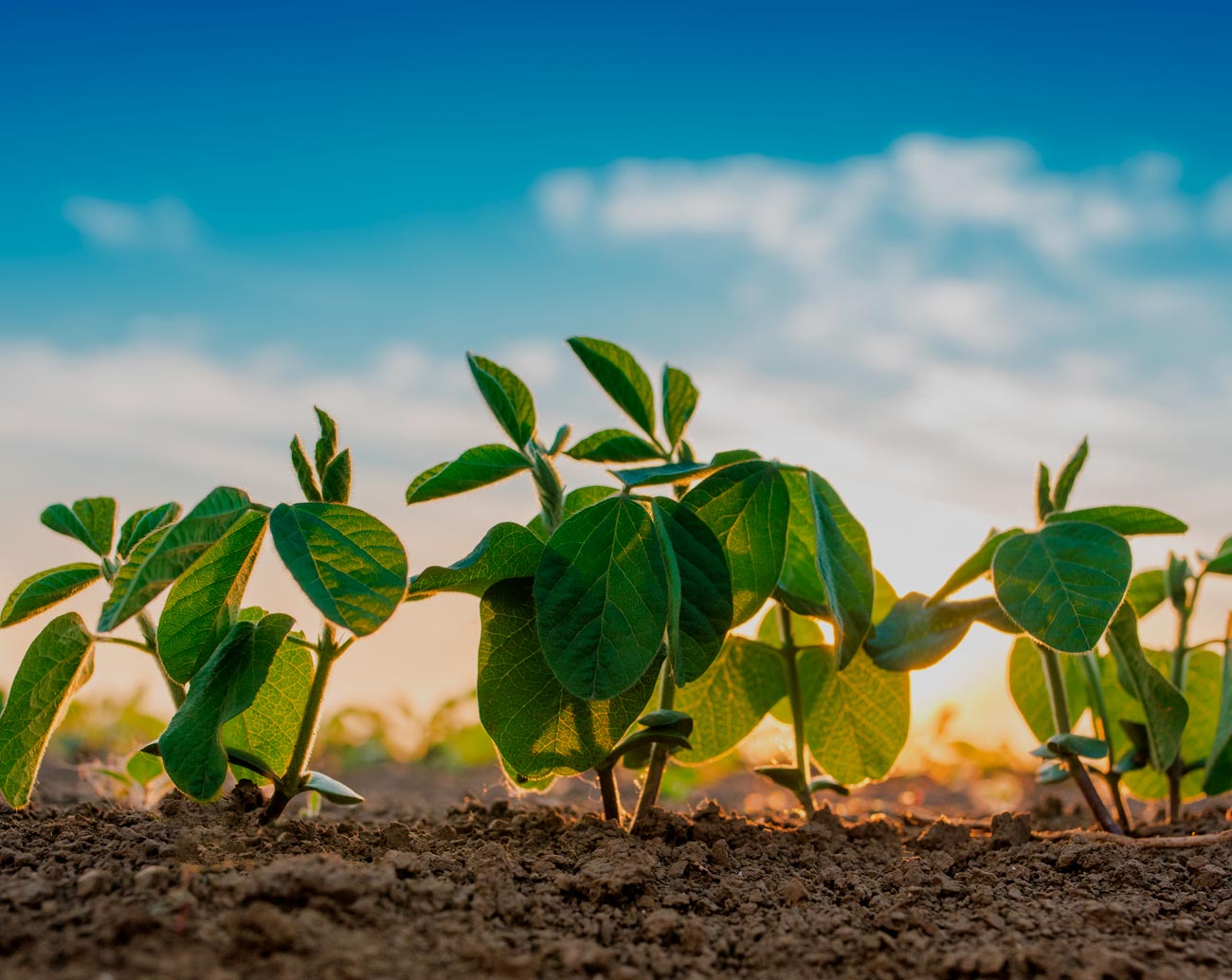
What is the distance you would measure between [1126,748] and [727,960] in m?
1.50

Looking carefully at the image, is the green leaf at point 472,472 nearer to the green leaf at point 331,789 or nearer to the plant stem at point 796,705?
the green leaf at point 331,789

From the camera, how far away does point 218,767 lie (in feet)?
5.35

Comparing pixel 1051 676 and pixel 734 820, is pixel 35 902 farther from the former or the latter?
pixel 1051 676

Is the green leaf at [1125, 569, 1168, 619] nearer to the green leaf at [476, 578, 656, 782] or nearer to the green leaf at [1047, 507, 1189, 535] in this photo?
the green leaf at [1047, 507, 1189, 535]

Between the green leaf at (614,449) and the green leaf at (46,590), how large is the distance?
91 cm

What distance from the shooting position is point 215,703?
169cm

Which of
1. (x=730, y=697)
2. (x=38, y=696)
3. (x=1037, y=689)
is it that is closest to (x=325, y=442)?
(x=38, y=696)

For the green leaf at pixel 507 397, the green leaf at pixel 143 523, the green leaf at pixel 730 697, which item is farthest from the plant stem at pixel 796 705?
the green leaf at pixel 143 523

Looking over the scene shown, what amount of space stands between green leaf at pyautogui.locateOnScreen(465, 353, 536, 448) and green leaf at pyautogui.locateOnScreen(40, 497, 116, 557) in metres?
0.74

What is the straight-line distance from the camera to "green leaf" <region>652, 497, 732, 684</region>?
→ 1.68m

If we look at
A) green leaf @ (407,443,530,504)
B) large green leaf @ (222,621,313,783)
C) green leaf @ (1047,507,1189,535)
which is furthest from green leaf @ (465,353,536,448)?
green leaf @ (1047,507,1189,535)

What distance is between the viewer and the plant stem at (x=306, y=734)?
1.79 metres

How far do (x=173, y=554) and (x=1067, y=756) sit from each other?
68.2 inches

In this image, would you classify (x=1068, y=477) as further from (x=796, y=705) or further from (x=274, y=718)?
(x=274, y=718)
